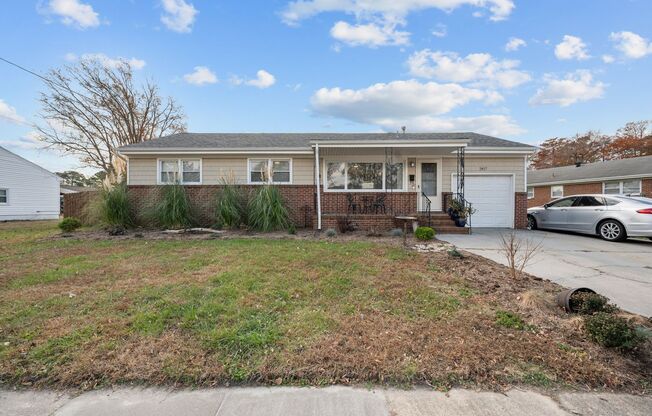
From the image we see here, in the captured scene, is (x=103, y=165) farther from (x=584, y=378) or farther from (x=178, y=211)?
(x=584, y=378)

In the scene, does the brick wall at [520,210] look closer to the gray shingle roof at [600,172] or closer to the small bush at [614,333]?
the small bush at [614,333]

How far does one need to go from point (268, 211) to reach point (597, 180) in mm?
20994

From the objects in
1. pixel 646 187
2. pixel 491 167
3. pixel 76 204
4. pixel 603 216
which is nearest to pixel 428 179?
pixel 491 167

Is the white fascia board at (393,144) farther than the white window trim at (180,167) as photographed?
No

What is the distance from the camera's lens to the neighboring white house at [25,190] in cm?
1794

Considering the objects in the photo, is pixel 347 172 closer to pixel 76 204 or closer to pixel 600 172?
pixel 76 204

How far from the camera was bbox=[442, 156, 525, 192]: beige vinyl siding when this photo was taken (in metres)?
10.9

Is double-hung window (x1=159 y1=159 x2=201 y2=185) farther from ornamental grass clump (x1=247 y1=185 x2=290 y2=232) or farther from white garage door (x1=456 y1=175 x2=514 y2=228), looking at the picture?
white garage door (x1=456 y1=175 x2=514 y2=228)

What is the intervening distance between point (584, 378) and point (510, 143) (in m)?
11.4

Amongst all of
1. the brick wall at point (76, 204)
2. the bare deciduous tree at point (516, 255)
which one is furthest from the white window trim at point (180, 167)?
the bare deciduous tree at point (516, 255)

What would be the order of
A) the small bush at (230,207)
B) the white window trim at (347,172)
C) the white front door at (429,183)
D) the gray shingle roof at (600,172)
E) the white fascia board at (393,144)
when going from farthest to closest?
the gray shingle roof at (600,172), the white front door at (429,183), the white window trim at (347,172), the small bush at (230,207), the white fascia board at (393,144)

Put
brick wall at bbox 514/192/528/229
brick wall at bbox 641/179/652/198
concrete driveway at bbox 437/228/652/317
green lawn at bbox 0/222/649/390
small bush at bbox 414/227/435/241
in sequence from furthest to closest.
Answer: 1. brick wall at bbox 641/179/652/198
2. brick wall at bbox 514/192/528/229
3. small bush at bbox 414/227/435/241
4. concrete driveway at bbox 437/228/652/317
5. green lawn at bbox 0/222/649/390

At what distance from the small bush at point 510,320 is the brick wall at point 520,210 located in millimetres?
9546

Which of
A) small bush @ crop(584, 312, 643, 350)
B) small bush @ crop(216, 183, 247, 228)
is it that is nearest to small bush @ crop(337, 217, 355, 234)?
small bush @ crop(216, 183, 247, 228)
